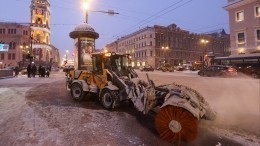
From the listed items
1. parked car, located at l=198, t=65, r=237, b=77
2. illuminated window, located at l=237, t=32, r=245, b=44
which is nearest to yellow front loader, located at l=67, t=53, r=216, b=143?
parked car, located at l=198, t=65, r=237, b=77

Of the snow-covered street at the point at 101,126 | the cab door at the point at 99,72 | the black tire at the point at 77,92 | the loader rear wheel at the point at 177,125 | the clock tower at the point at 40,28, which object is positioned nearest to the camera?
the loader rear wheel at the point at 177,125

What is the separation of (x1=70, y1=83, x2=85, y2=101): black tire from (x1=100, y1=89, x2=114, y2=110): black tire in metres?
1.69

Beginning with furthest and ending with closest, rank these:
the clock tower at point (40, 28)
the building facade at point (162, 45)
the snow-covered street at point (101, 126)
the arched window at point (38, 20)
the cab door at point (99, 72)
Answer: the arched window at point (38, 20) < the clock tower at point (40, 28) < the building facade at point (162, 45) < the cab door at point (99, 72) < the snow-covered street at point (101, 126)

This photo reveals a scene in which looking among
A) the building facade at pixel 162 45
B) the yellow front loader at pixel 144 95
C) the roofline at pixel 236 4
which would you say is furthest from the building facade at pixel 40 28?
the yellow front loader at pixel 144 95

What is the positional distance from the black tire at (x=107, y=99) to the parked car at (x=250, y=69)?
21.3 meters

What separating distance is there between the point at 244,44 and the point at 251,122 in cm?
3170

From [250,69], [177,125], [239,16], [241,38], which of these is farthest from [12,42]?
[177,125]

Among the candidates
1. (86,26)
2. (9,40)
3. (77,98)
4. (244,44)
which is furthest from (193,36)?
(77,98)

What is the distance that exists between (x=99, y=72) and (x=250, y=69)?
22.3 m

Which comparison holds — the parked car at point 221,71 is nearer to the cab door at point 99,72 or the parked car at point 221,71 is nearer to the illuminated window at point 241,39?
the illuminated window at point 241,39

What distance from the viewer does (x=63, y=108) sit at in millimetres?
9062

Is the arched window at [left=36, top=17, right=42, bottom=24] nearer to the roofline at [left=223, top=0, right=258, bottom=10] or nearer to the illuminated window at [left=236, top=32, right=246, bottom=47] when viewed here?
the roofline at [left=223, top=0, right=258, bottom=10]

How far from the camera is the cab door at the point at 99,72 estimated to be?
931cm

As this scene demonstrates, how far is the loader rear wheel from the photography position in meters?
5.25
